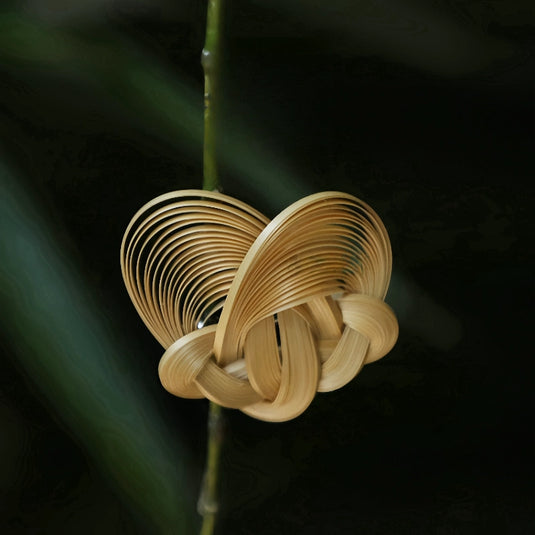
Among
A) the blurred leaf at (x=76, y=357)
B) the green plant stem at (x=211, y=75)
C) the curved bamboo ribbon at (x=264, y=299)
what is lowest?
the blurred leaf at (x=76, y=357)

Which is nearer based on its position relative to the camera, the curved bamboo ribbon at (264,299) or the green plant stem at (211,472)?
the curved bamboo ribbon at (264,299)

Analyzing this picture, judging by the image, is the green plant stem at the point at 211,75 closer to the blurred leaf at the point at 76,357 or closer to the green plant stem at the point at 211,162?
the green plant stem at the point at 211,162

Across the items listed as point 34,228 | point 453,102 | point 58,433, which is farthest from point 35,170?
point 453,102

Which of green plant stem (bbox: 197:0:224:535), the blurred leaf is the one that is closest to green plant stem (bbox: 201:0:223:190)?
green plant stem (bbox: 197:0:224:535)

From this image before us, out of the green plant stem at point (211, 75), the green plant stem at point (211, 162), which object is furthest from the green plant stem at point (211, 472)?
the green plant stem at point (211, 75)

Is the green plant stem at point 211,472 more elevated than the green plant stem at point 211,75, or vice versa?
the green plant stem at point 211,75

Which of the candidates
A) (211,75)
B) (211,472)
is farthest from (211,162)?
(211,472)

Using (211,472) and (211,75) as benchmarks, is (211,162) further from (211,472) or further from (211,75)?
(211,472)
